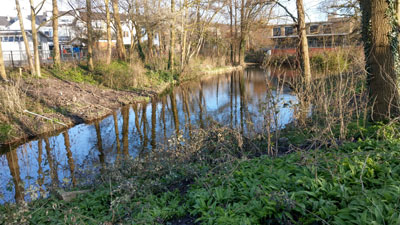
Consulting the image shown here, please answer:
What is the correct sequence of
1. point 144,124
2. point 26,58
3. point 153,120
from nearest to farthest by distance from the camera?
point 144,124, point 153,120, point 26,58

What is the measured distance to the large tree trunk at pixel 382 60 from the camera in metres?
7.12

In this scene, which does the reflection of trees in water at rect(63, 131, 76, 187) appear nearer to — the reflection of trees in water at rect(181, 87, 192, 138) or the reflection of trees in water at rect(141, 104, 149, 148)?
the reflection of trees in water at rect(141, 104, 149, 148)

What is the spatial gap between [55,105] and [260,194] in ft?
42.2

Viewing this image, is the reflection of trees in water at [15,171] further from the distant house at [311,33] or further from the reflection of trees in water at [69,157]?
the distant house at [311,33]

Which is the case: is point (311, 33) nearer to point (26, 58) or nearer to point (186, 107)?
point (186, 107)

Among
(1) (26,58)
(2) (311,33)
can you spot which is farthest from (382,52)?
(1) (26,58)

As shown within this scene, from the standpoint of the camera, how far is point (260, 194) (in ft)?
13.5

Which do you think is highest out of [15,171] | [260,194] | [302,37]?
[302,37]

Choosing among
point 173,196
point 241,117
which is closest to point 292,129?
point 241,117

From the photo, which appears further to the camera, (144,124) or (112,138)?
(144,124)

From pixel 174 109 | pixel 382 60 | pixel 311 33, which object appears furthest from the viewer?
pixel 174 109

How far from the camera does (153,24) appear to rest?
24.9 metres

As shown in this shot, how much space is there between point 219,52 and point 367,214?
39382 millimetres

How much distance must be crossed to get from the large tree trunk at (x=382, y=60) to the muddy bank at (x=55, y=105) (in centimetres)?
1097
